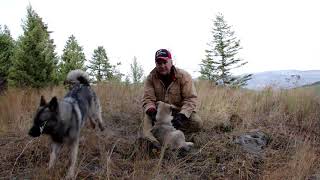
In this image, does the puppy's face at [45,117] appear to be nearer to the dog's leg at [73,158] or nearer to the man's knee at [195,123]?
the dog's leg at [73,158]

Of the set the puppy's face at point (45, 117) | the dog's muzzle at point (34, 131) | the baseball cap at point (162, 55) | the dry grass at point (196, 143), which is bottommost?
the dry grass at point (196, 143)

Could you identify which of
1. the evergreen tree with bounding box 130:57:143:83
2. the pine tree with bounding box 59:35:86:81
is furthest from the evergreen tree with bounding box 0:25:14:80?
the evergreen tree with bounding box 130:57:143:83

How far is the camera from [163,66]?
5.99m

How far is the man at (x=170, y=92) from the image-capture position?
19.6 feet

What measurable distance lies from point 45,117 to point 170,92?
2280 millimetres

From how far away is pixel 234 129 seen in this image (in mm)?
6609

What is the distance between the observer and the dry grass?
4.79m

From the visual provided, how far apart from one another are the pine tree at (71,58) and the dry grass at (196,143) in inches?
518

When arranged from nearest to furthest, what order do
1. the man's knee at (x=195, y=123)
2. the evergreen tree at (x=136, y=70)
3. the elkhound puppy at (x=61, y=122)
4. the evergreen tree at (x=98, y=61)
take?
1. the elkhound puppy at (x=61, y=122)
2. the man's knee at (x=195, y=123)
3. the evergreen tree at (x=136, y=70)
4. the evergreen tree at (x=98, y=61)

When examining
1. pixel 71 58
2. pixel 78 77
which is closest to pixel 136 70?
pixel 78 77

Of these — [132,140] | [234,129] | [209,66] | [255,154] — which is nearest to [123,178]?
[132,140]

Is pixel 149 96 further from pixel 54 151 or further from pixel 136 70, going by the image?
pixel 136 70

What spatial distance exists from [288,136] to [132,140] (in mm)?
2478

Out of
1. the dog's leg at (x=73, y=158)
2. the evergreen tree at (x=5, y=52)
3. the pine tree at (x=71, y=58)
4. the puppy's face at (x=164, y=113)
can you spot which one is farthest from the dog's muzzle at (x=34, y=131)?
the evergreen tree at (x=5, y=52)
